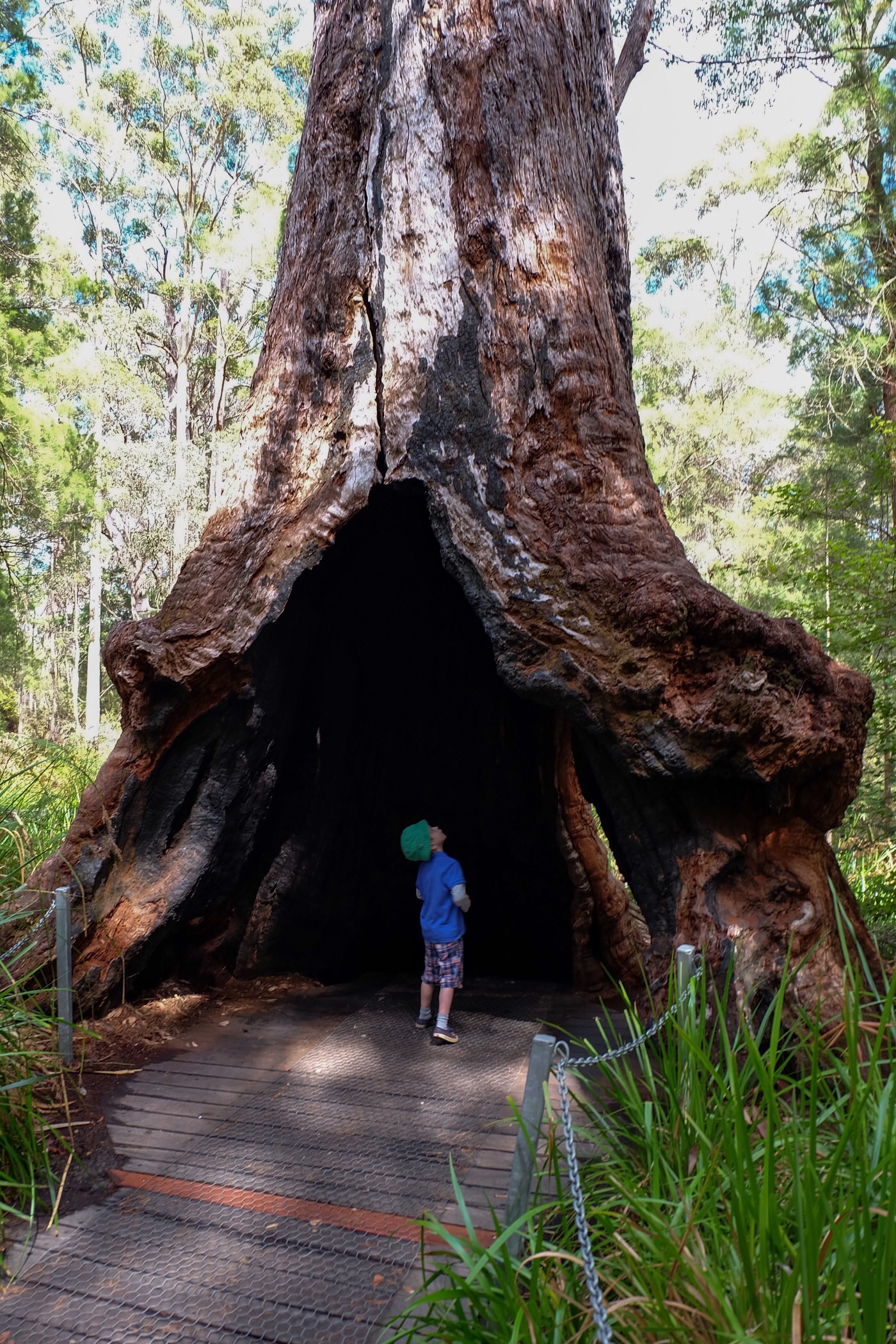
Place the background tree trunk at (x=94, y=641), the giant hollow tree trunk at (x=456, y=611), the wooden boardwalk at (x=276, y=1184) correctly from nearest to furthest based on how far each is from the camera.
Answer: the wooden boardwalk at (x=276, y=1184) < the giant hollow tree trunk at (x=456, y=611) < the background tree trunk at (x=94, y=641)

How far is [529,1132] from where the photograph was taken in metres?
2.25

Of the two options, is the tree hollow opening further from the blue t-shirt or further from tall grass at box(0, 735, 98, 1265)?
tall grass at box(0, 735, 98, 1265)

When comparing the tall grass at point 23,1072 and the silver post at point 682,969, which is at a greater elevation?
the silver post at point 682,969

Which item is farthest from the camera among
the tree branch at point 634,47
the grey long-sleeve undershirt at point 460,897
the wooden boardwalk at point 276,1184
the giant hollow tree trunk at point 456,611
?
the tree branch at point 634,47

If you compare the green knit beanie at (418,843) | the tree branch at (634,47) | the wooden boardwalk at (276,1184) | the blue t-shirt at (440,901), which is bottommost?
the wooden boardwalk at (276,1184)

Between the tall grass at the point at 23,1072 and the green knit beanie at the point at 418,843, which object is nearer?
the tall grass at the point at 23,1072

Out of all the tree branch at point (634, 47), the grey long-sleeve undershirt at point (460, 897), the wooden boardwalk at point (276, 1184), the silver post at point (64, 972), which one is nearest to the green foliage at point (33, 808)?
the silver post at point (64, 972)

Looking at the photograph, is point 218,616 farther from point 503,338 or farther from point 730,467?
point 730,467

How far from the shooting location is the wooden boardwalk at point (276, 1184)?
2420 mm

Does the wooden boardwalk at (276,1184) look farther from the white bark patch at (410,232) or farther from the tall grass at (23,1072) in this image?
the white bark patch at (410,232)

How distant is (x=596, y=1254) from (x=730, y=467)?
2544 cm

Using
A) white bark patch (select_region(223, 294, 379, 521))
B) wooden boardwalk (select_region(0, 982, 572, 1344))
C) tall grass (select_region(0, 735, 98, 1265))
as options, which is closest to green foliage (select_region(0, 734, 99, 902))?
tall grass (select_region(0, 735, 98, 1265))

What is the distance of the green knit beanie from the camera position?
4.52 meters

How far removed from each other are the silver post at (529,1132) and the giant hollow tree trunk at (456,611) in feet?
4.30
